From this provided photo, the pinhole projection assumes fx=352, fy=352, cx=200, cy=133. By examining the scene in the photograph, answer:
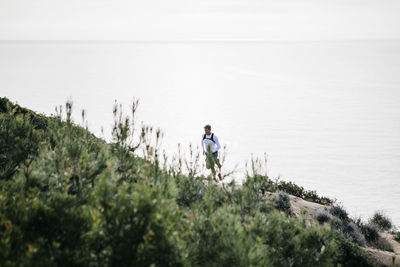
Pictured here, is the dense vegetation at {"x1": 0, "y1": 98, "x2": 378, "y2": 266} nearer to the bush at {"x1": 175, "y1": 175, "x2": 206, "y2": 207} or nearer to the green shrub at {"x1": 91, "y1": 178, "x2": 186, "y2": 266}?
the green shrub at {"x1": 91, "y1": 178, "x2": 186, "y2": 266}

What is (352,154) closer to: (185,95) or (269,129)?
(269,129)

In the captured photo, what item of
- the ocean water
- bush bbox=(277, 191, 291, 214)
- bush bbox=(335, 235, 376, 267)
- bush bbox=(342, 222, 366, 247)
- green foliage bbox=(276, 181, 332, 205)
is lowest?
bush bbox=(335, 235, 376, 267)

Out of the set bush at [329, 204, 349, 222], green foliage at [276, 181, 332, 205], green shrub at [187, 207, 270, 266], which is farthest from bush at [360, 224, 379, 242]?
A: green shrub at [187, 207, 270, 266]

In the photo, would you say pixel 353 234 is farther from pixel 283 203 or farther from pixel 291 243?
pixel 291 243

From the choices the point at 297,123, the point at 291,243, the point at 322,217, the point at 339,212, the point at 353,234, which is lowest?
the point at 353,234

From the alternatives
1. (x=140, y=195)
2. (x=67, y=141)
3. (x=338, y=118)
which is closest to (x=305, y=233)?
(x=140, y=195)

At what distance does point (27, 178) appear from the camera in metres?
6.43

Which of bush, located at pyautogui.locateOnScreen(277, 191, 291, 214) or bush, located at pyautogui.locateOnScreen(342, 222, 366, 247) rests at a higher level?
bush, located at pyautogui.locateOnScreen(277, 191, 291, 214)

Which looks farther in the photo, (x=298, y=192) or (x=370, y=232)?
(x=298, y=192)

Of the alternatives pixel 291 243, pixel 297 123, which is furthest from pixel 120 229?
pixel 297 123

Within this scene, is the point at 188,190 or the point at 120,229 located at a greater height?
the point at 188,190

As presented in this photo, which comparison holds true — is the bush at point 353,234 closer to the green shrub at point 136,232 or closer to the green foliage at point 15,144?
the green shrub at point 136,232

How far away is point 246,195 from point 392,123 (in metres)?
114

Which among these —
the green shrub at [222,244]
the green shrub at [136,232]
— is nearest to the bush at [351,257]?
the green shrub at [222,244]
